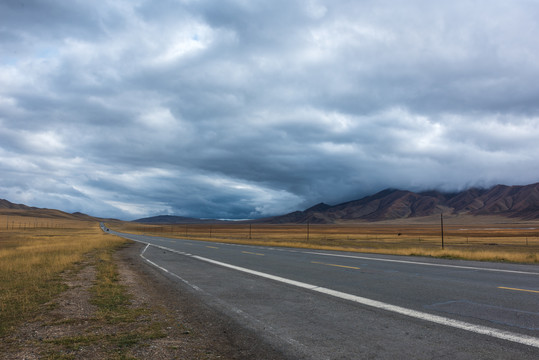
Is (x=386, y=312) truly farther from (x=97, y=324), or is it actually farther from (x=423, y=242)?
(x=423, y=242)

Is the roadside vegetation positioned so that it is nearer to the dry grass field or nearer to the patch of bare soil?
the patch of bare soil

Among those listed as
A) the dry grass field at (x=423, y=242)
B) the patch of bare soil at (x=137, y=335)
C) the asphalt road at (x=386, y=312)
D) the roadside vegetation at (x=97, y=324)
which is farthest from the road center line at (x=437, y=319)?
the dry grass field at (x=423, y=242)

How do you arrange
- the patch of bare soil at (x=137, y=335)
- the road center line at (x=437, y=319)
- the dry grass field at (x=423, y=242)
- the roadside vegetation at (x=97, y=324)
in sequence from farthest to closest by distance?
the dry grass field at (x=423, y=242), the road center line at (x=437, y=319), the roadside vegetation at (x=97, y=324), the patch of bare soil at (x=137, y=335)

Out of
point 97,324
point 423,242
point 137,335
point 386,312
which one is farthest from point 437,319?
point 423,242

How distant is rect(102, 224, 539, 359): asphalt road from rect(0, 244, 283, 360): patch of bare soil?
1.84ft

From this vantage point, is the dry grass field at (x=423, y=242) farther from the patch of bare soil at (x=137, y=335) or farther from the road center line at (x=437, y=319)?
the patch of bare soil at (x=137, y=335)

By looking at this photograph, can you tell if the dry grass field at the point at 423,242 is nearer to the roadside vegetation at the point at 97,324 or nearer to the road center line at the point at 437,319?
the road center line at the point at 437,319

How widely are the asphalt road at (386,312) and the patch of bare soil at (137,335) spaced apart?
562 millimetres

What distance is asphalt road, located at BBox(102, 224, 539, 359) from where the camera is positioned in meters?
4.99

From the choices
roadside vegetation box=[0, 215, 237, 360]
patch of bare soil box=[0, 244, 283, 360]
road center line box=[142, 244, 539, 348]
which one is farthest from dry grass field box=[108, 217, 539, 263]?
roadside vegetation box=[0, 215, 237, 360]

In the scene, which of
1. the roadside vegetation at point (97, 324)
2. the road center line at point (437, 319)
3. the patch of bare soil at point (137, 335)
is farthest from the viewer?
the road center line at point (437, 319)

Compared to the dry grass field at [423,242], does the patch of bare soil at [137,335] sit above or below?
above

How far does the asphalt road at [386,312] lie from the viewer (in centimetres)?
499

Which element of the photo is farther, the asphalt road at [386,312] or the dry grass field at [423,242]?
the dry grass field at [423,242]
